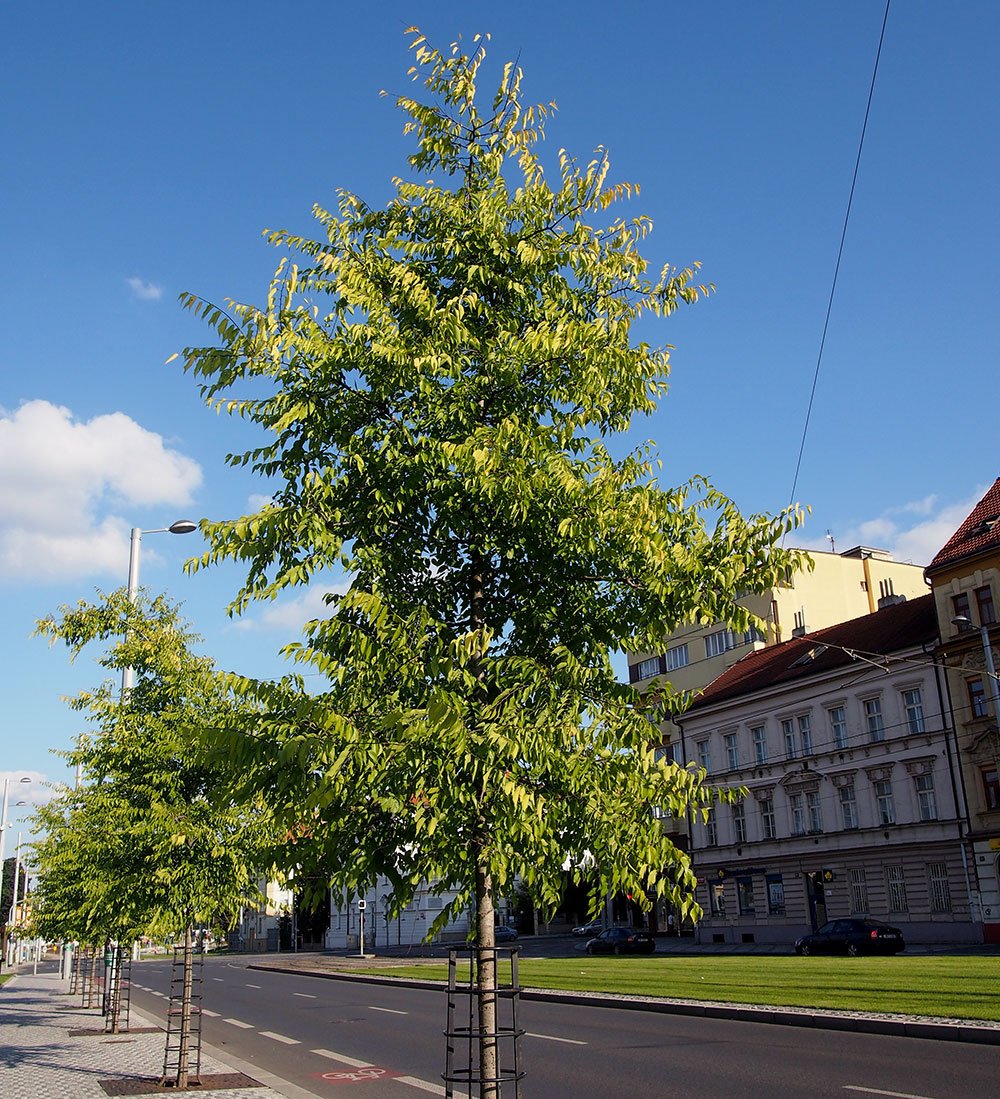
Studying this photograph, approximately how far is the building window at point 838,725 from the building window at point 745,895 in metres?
9.46

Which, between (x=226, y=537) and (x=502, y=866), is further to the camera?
(x=226, y=537)

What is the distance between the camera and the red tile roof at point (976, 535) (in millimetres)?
42938

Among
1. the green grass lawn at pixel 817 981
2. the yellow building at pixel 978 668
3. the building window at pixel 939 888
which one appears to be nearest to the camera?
the green grass lawn at pixel 817 981

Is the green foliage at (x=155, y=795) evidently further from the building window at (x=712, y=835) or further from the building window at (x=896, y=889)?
the building window at (x=712, y=835)

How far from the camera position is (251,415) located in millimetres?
7527

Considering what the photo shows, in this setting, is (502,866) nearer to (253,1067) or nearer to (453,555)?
(453,555)

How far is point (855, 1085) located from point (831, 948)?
28762mm

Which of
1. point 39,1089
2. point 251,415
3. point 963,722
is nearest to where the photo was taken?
point 251,415

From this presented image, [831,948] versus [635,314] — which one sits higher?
[635,314]

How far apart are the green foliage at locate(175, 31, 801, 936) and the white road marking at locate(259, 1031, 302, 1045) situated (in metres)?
15.4

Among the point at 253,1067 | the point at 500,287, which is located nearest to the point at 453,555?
the point at 500,287

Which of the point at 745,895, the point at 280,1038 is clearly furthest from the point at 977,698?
the point at 280,1038

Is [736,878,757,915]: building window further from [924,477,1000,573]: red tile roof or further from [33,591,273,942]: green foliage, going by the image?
[33,591,273,942]: green foliage

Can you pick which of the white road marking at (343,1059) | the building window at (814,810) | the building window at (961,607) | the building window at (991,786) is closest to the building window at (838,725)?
the building window at (814,810)
